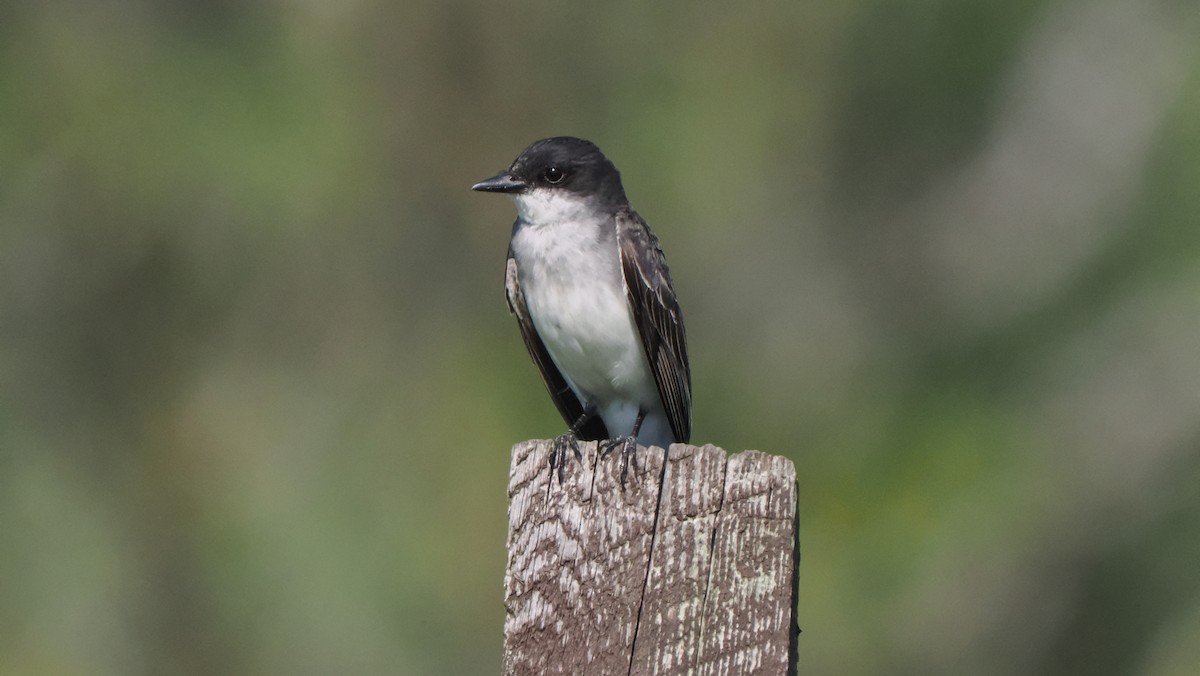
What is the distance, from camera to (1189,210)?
9086 millimetres

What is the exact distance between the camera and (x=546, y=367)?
19.2 ft

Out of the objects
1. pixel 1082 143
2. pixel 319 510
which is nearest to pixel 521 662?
pixel 319 510

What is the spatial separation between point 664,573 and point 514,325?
18.4ft

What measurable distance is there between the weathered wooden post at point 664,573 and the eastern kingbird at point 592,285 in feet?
8.48

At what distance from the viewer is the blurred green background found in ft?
25.1

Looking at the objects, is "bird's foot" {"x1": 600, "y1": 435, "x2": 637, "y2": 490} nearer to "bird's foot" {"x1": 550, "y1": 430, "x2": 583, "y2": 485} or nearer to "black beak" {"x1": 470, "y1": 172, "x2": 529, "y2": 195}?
"bird's foot" {"x1": 550, "y1": 430, "x2": 583, "y2": 485}

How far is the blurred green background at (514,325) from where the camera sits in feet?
25.1

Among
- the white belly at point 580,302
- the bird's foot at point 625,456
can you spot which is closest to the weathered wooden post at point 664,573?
the bird's foot at point 625,456

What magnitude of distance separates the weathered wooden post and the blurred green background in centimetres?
460

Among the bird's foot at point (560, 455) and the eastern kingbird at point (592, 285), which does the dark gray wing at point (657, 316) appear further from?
the bird's foot at point (560, 455)

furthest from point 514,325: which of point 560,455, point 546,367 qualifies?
point 560,455

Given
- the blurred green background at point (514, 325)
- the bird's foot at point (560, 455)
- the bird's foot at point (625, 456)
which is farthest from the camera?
the blurred green background at point (514, 325)

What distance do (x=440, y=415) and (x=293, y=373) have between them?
0.80m

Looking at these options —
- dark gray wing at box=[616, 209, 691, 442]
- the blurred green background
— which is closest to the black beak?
dark gray wing at box=[616, 209, 691, 442]
